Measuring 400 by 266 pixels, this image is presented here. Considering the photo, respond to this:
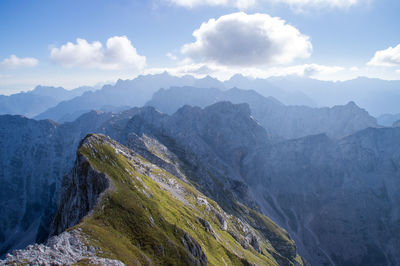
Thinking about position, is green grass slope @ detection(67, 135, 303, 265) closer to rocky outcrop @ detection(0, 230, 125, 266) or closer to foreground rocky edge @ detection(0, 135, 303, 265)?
foreground rocky edge @ detection(0, 135, 303, 265)

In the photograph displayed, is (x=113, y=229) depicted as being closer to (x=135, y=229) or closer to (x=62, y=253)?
(x=135, y=229)

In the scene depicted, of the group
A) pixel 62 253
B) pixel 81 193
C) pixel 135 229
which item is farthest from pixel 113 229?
pixel 81 193

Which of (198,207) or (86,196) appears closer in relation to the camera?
(86,196)

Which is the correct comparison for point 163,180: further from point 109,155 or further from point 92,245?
point 92,245

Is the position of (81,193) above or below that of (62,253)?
below

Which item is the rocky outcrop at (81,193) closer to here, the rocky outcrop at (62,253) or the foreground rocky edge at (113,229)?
the foreground rocky edge at (113,229)

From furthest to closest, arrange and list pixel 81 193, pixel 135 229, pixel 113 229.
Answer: pixel 81 193 < pixel 135 229 < pixel 113 229

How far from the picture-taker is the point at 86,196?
198 ft

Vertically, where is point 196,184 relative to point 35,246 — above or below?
below

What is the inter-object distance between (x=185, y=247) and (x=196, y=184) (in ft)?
422

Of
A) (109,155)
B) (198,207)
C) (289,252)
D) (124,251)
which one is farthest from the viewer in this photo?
(289,252)

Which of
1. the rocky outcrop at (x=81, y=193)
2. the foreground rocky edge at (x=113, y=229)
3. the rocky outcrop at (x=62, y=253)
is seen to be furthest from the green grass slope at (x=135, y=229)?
the rocky outcrop at (x=81, y=193)

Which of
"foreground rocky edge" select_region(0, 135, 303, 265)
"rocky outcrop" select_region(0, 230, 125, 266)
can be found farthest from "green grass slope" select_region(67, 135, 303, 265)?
"rocky outcrop" select_region(0, 230, 125, 266)

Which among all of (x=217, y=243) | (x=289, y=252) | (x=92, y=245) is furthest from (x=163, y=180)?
(x=289, y=252)
